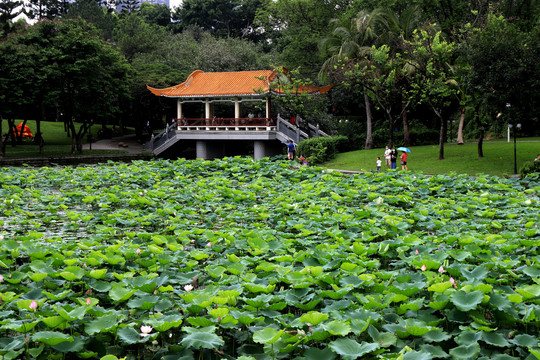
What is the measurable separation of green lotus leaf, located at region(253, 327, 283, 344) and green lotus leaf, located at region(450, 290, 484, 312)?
123 cm

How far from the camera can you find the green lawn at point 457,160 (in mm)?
18656

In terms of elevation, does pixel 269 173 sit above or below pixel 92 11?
below

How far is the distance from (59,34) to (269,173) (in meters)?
22.5

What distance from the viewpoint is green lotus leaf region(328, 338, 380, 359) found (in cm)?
267

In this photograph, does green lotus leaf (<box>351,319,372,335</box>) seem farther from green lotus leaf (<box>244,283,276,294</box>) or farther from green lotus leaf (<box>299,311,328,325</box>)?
green lotus leaf (<box>244,283,276,294</box>)

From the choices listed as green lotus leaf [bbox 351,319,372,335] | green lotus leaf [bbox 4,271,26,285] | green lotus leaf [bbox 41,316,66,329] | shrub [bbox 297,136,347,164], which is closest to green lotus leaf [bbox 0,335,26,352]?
green lotus leaf [bbox 41,316,66,329]

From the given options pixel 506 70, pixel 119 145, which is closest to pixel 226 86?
pixel 119 145

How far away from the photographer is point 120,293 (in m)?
3.46

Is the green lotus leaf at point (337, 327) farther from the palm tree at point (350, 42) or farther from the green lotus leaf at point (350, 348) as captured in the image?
the palm tree at point (350, 42)

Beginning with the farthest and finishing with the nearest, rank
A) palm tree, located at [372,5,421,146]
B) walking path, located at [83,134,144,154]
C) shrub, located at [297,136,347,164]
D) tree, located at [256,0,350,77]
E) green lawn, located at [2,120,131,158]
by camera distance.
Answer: walking path, located at [83,134,144,154], tree, located at [256,0,350,77], green lawn, located at [2,120,131,158], palm tree, located at [372,5,421,146], shrub, located at [297,136,347,164]

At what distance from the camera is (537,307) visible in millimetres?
3215

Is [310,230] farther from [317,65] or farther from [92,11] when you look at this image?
[92,11]

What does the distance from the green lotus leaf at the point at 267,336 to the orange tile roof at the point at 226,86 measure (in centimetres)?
2697

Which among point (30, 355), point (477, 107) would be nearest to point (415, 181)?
point (30, 355)
